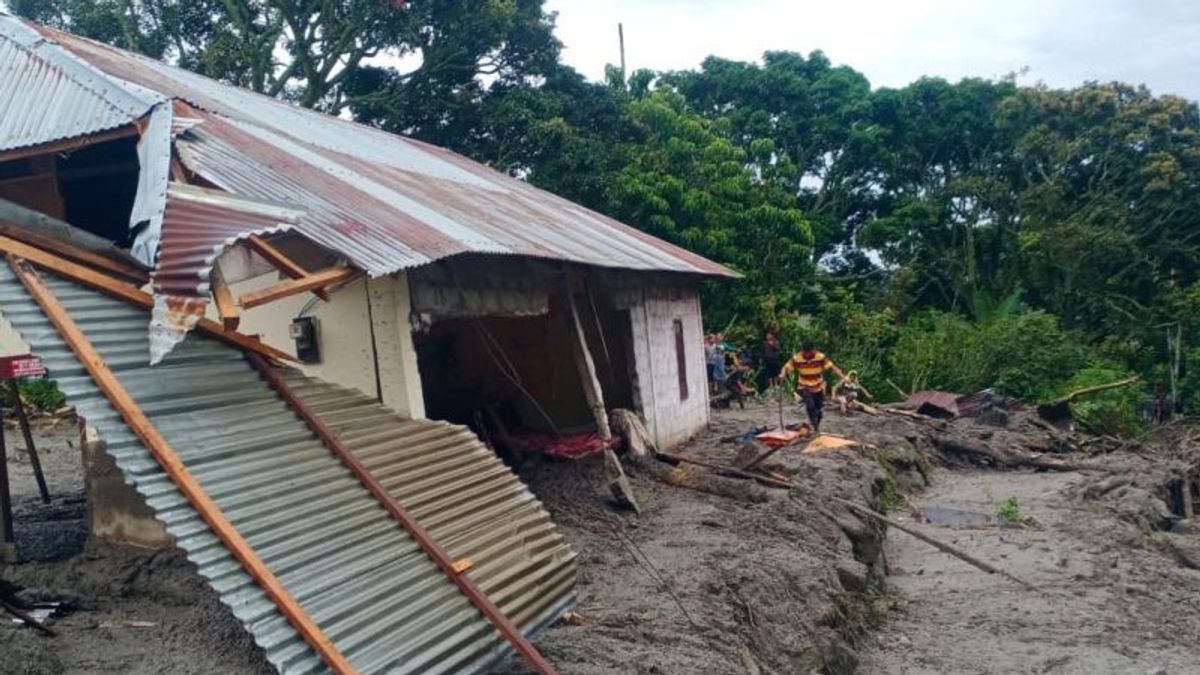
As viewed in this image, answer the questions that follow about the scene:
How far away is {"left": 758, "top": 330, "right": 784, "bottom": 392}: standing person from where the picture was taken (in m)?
21.4

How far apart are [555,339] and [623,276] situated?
1.45 m

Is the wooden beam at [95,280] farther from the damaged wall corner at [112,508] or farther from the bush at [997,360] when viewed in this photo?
the bush at [997,360]

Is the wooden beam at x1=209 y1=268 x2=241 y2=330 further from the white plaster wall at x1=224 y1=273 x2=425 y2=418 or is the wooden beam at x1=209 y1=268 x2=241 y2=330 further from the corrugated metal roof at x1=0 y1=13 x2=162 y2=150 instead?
the corrugated metal roof at x1=0 y1=13 x2=162 y2=150

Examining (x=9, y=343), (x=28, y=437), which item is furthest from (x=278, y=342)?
(x=28, y=437)

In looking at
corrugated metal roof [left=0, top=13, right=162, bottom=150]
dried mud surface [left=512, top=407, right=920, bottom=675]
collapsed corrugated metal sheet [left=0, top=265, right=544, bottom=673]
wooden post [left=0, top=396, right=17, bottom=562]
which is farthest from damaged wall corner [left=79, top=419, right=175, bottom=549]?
dried mud surface [left=512, top=407, right=920, bottom=675]

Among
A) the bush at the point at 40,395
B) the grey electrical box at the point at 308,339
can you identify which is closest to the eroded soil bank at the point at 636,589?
the grey electrical box at the point at 308,339

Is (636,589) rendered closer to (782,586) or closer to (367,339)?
(782,586)

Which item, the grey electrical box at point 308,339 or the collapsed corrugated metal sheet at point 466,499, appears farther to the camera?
the grey electrical box at point 308,339

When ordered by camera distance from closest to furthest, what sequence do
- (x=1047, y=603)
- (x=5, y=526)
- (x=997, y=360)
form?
(x=5, y=526), (x=1047, y=603), (x=997, y=360)

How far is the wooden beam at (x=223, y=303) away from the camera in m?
5.84

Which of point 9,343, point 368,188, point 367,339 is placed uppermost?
point 368,188

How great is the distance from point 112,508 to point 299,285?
2.62 meters

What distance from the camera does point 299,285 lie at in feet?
21.2

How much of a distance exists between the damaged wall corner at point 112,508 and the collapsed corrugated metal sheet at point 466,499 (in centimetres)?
190
